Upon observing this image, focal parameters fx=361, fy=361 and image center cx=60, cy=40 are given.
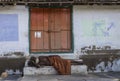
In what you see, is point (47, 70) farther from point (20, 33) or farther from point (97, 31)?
point (97, 31)

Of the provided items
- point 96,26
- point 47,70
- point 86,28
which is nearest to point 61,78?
point 47,70

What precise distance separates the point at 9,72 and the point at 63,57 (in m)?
2.76

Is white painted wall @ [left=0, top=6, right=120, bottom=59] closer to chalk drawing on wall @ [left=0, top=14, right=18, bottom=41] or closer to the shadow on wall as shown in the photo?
chalk drawing on wall @ [left=0, top=14, right=18, bottom=41]

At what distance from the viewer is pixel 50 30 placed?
1823 centimetres

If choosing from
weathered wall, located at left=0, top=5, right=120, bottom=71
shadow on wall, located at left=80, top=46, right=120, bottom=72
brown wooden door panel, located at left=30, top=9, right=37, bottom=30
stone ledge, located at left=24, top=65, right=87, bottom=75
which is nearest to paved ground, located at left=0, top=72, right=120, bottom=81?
stone ledge, located at left=24, top=65, right=87, bottom=75

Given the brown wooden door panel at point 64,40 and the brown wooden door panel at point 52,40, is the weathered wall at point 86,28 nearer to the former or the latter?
the brown wooden door panel at point 64,40

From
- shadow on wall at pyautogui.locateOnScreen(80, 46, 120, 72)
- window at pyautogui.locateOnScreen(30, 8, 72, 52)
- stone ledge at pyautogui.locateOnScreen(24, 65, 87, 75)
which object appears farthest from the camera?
window at pyautogui.locateOnScreen(30, 8, 72, 52)

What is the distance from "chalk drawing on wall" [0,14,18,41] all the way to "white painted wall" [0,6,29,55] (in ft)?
0.49

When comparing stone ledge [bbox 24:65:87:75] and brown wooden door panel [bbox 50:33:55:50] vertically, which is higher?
brown wooden door panel [bbox 50:33:55:50]

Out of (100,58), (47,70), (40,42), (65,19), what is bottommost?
(47,70)

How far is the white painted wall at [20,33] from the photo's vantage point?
1786 centimetres

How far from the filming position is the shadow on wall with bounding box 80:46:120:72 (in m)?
18.0

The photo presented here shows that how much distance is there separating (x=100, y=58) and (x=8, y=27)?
190 inches

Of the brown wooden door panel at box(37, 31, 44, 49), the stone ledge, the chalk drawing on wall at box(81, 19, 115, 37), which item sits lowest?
the stone ledge
